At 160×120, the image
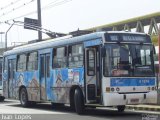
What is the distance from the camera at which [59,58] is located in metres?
17.7

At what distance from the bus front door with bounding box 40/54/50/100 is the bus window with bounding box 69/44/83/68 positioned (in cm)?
226

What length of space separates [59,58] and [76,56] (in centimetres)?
153

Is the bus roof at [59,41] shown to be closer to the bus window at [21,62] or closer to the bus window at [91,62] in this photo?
the bus window at [21,62]

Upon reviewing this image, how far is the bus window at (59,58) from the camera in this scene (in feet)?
56.9

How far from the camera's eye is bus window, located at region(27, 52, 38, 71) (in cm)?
2014

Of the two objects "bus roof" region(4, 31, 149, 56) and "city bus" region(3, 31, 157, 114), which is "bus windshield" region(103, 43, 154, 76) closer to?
"city bus" region(3, 31, 157, 114)

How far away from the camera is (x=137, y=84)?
49.5 feet

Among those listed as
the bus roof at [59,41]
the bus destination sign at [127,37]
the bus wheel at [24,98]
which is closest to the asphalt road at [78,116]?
the bus destination sign at [127,37]

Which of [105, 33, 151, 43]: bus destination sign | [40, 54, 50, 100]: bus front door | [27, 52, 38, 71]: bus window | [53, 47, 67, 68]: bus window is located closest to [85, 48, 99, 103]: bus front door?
[105, 33, 151, 43]: bus destination sign

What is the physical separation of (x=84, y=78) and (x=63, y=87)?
1.90 meters

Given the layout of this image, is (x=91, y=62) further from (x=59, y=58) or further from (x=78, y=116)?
(x=59, y=58)

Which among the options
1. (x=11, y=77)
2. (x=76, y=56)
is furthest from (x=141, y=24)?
(x=76, y=56)

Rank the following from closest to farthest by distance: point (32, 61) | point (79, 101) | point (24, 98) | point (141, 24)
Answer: point (79, 101) < point (32, 61) < point (24, 98) < point (141, 24)

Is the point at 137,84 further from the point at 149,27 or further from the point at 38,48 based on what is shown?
the point at 149,27
